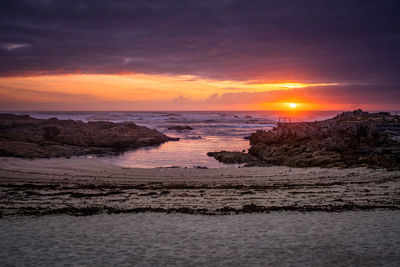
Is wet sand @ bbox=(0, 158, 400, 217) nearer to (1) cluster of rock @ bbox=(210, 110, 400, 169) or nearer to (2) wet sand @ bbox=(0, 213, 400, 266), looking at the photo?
(2) wet sand @ bbox=(0, 213, 400, 266)

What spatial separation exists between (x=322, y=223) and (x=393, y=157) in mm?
16290

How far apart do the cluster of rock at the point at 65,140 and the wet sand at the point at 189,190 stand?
616 cm

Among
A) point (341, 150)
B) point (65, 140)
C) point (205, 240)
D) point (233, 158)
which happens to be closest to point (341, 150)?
point (341, 150)

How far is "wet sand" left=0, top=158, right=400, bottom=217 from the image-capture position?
1215cm

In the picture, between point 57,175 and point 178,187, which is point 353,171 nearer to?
point 178,187

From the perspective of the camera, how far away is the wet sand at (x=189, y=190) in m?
12.1

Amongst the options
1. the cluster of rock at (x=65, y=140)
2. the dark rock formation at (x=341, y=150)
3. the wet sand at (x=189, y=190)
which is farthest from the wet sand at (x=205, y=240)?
the cluster of rock at (x=65, y=140)

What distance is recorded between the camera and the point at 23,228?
959cm

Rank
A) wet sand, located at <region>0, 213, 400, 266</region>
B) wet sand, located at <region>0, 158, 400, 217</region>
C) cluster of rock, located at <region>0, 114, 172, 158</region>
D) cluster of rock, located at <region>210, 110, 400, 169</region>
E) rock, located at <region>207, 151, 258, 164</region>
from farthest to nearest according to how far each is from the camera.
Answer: cluster of rock, located at <region>0, 114, 172, 158</region>, rock, located at <region>207, 151, 258, 164</region>, cluster of rock, located at <region>210, 110, 400, 169</region>, wet sand, located at <region>0, 158, 400, 217</region>, wet sand, located at <region>0, 213, 400, 266</region>

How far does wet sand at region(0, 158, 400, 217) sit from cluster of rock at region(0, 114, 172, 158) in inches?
243

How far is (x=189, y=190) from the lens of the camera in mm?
15859

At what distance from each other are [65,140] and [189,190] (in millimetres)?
26984

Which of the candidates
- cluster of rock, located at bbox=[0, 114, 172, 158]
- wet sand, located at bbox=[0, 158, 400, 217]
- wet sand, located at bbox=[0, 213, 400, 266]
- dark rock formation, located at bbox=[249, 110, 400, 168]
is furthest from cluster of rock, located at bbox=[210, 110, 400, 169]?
cluster of rock, located at bbox=[0, 114, 172, 158]

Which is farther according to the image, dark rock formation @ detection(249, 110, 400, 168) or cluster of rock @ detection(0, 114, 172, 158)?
cluster of rock @ detection(0, 114, 172, 158)
